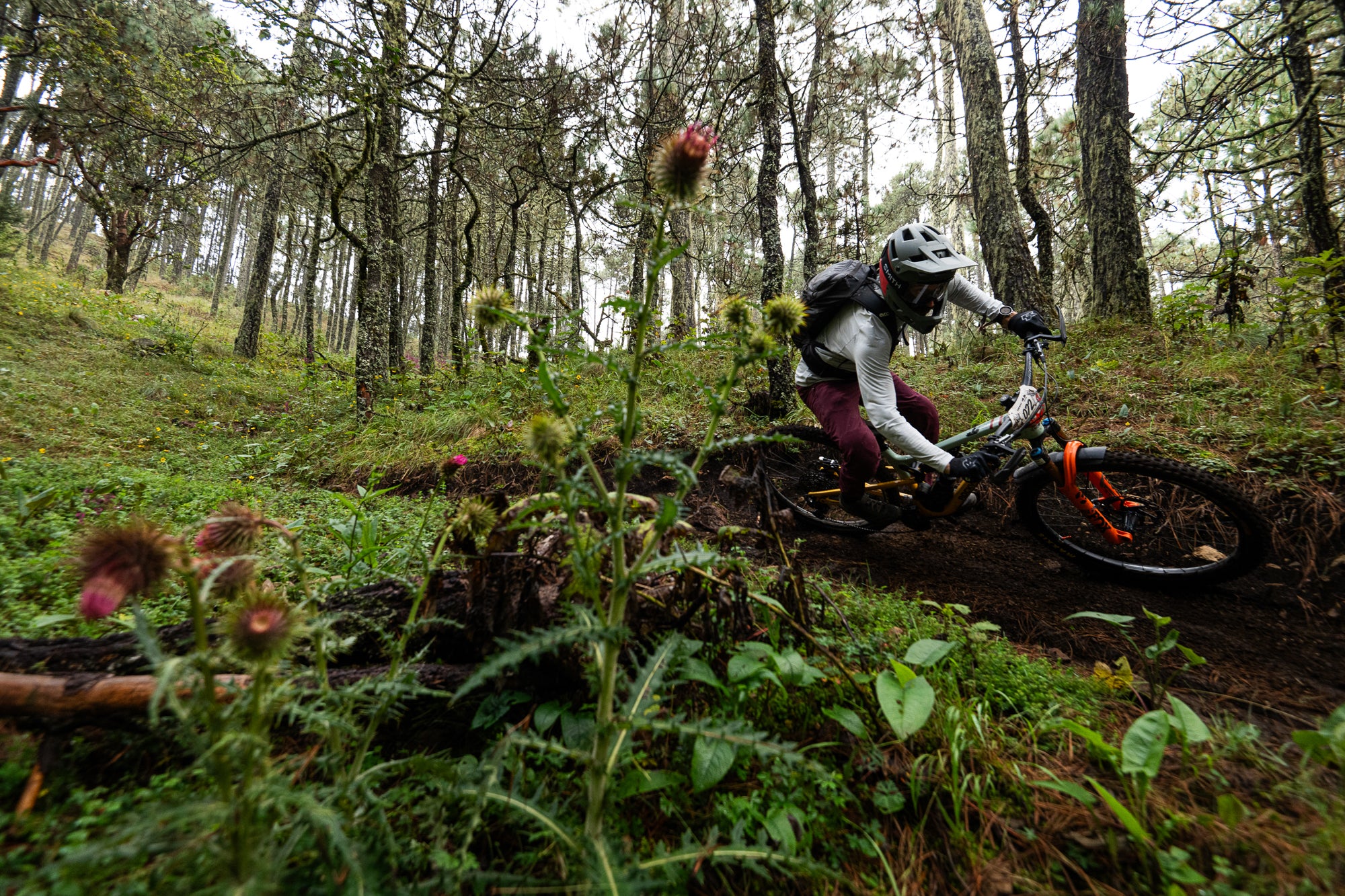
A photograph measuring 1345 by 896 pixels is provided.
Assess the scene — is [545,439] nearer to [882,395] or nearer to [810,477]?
[882,395]

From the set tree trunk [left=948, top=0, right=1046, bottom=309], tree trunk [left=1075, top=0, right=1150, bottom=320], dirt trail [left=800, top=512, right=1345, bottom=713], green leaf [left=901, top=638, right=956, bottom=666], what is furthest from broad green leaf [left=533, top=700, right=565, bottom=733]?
tree trunk [left=1075, top=0, right=1150, bottom=320]

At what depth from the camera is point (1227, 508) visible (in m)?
2.77

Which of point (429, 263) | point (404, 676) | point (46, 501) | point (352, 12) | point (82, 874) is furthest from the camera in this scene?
point (429, 263)

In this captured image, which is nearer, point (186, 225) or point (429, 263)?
point (429, 263)

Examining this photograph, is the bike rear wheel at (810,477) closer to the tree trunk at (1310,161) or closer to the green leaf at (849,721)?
the green leaf at (849,721)

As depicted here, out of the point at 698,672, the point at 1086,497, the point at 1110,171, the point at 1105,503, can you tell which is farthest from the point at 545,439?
the point at 1110,171

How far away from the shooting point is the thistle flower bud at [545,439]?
1105mm

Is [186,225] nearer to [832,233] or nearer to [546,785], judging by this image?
[832,233]

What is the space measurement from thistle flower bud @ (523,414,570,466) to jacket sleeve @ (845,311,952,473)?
2.72m

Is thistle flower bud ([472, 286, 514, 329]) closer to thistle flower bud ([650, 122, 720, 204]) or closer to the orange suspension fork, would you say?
thistle flower bud ([650, 122, 720, 204])

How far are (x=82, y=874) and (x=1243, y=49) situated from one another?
7.92 metres

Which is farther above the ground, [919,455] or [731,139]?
[731,139]

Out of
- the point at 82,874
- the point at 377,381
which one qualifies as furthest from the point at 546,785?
the point at 377,381

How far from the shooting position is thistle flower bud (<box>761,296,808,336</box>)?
152 cm
